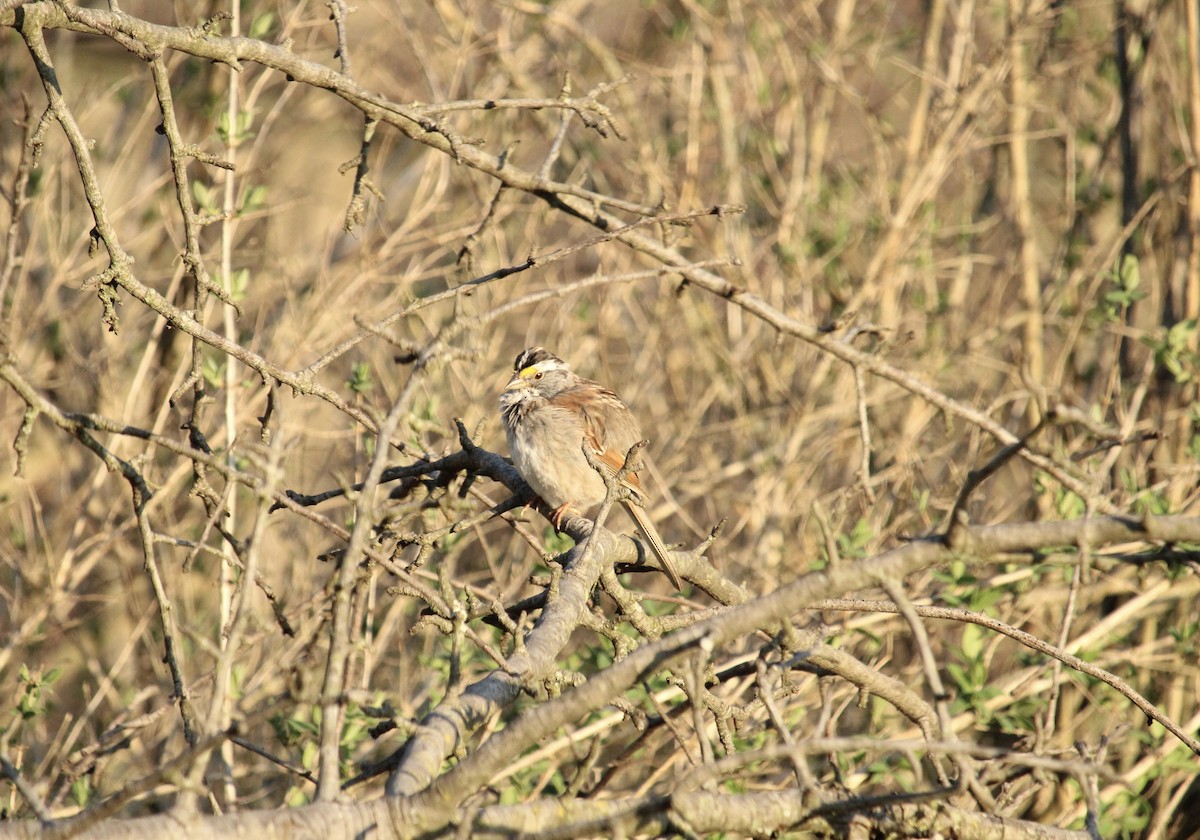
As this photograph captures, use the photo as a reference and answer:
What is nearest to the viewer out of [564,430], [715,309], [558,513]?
[558,513]

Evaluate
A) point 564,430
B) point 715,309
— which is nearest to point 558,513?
point 564,430

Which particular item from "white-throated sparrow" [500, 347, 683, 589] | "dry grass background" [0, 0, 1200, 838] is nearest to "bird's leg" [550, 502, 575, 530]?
"white-throated sparrow" [500, 347, 683, 589]

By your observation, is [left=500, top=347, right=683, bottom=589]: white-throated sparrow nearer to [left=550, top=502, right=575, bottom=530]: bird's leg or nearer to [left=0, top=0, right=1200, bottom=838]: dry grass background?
[left=550, top=502, right=575, bottom=530]: bird's leg

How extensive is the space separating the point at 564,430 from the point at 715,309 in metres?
2.57

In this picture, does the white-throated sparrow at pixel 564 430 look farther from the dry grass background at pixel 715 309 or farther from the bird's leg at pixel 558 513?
the dry grass background at pixel 715 309

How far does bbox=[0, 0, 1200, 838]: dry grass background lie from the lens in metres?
5.83

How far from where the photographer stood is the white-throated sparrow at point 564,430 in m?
4.82

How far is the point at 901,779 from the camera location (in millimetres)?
4773

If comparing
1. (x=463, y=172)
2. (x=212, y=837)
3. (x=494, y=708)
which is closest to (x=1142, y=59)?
(x=463, y=172)

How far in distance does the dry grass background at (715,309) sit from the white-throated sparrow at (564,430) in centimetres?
44

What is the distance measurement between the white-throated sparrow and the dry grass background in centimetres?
44

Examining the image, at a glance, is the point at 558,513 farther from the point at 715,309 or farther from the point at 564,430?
the point at 715,309

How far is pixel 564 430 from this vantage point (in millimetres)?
5336

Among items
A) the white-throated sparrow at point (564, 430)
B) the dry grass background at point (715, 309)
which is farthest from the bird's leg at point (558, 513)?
the dry grass background at point (715, 309)
